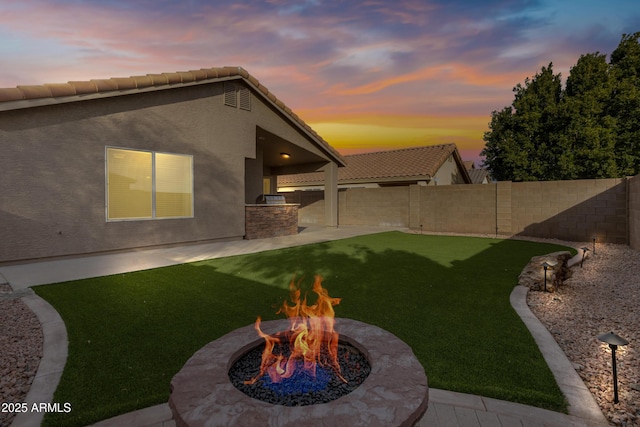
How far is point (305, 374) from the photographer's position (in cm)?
216

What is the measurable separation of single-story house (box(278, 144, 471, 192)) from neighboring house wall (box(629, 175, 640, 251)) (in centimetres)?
884

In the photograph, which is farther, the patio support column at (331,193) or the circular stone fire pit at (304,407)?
the patio support column at (331,193)

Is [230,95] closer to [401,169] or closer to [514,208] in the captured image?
[401,169]

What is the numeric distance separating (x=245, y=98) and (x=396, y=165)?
12.3 m

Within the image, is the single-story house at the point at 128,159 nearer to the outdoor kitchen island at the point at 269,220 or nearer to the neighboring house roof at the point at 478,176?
the outdoor kitchen island at the point at 269,220

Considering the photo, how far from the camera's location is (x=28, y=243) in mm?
7230

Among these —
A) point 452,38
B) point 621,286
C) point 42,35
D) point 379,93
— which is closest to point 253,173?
point 379,93

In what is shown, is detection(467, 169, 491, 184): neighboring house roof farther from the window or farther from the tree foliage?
the window

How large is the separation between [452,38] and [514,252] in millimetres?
7302

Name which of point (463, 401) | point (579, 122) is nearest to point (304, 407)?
point (463, 401)

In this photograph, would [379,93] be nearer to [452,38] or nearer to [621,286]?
[452,38]

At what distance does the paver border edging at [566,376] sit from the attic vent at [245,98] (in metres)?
10.7

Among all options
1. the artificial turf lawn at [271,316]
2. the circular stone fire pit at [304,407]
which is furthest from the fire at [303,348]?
the artificial turf lawn at [271,316]

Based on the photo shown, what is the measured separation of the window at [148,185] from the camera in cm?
863
